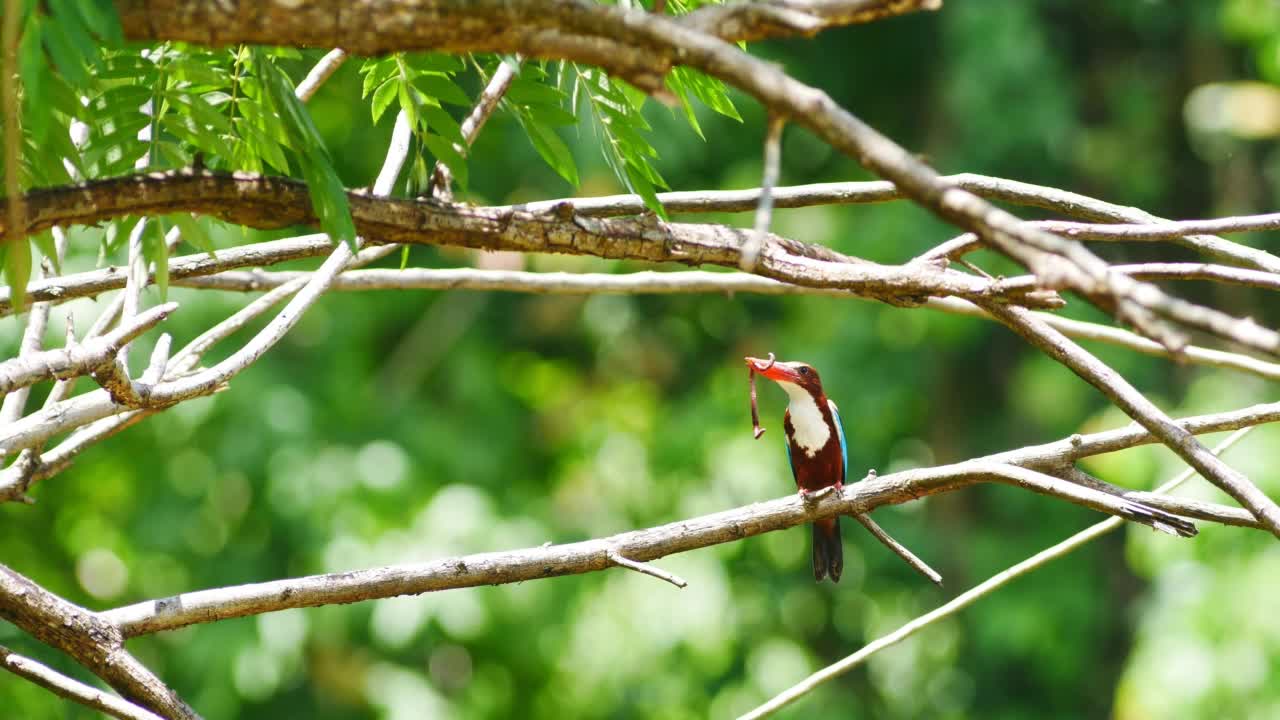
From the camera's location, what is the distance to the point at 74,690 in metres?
2.38

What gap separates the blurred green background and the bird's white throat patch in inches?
75.8

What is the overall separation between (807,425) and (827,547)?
1.49 ft

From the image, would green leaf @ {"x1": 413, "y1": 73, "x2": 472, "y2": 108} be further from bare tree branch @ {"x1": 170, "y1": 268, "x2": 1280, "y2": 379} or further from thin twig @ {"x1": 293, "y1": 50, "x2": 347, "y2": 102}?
bare tree branch @ {"x1": 170, "y1": 268, "x2": 1280, "y2": 379}

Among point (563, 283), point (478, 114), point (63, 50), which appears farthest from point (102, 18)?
point (563, 283)

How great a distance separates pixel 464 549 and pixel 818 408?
3165 millimetres

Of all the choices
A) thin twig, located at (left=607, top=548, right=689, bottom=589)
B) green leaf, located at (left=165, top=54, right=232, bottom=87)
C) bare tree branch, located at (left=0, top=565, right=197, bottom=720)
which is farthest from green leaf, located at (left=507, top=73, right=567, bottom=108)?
bare tree branch, located at (left=0, top=565, right=197, bottom=720)

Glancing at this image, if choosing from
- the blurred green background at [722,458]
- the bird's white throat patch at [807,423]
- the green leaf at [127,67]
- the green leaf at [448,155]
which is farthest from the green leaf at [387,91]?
the blurred green background at [722,458]

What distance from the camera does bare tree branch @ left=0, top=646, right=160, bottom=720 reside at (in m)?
2.32

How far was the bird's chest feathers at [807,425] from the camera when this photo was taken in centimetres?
512

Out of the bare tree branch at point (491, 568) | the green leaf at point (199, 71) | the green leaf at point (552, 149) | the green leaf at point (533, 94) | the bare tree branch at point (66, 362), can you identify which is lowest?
the bare tree branch at point (491, 568)

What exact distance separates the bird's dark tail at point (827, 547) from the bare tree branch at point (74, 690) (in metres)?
2.87

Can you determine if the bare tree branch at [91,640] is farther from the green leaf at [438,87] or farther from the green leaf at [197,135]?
the green leaf at [438,87]

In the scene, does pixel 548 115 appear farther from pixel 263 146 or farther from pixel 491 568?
pixel 491 568

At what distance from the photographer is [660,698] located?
30.1 ft
